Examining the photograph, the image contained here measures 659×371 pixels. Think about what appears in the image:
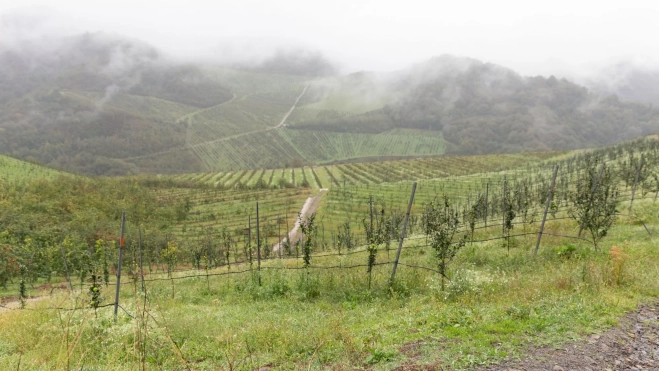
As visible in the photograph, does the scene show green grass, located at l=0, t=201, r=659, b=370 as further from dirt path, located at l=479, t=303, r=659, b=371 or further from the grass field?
dirt path, located at l=479, t=303, r=659, b=371

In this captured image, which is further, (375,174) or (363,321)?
(375,174)

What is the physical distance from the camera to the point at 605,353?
628cm

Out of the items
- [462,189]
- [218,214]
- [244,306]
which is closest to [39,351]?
[244,306]

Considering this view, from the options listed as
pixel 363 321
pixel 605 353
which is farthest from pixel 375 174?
pixel 605 353

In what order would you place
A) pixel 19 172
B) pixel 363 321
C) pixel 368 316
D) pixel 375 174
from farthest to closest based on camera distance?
pixel 375 174, pixel 19 172, pixel 368 316, pixel 363 321

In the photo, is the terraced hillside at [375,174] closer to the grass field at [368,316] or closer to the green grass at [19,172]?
the green grass at [19,172]

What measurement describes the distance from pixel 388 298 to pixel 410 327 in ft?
9.35

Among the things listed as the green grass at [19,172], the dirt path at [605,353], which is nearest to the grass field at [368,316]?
the dirt path at [605,353]

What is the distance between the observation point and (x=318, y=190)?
108 m

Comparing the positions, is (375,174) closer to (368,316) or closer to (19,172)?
(19,172)

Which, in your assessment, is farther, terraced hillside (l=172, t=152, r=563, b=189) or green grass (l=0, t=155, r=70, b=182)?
terraced hillside (l=172, t=152, r=563, b=189)

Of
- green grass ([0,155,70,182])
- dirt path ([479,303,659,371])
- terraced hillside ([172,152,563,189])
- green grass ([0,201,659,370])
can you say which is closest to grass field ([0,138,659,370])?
green grass ([0,201,659,370])

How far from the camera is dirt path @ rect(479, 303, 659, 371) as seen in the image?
5.95 metres

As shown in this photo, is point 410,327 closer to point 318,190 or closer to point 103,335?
point 103,335
